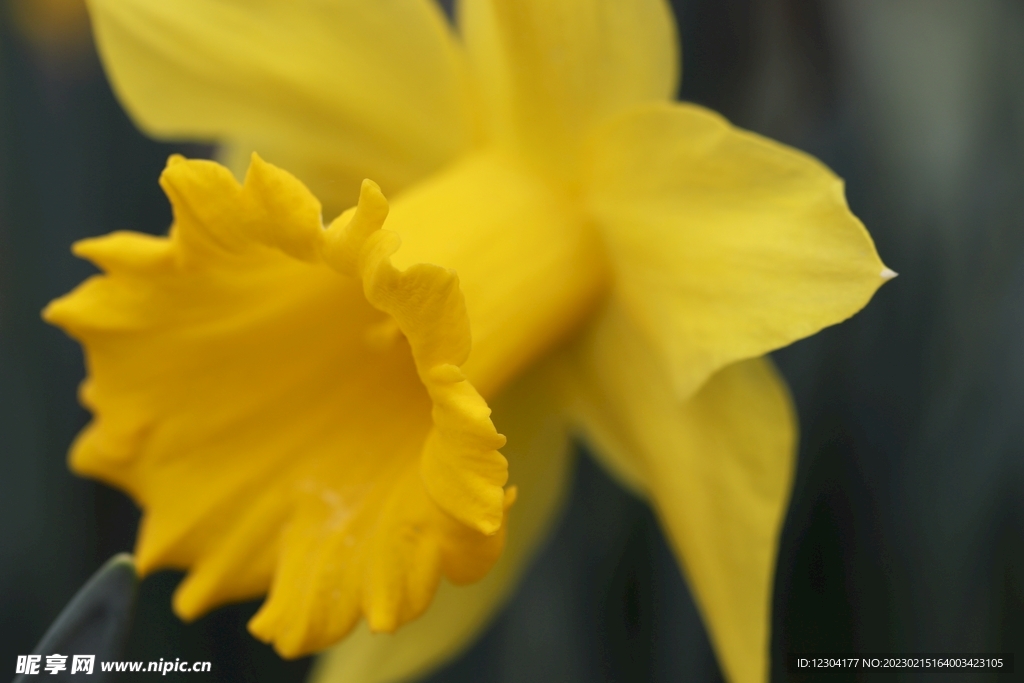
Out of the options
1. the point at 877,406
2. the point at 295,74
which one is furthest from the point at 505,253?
the point at 877,406

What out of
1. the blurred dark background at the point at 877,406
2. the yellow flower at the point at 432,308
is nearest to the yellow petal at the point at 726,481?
the yellow flower at the point at 432,308

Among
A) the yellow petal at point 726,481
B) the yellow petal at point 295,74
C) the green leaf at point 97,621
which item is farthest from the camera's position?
the yellow petal at point 295,74

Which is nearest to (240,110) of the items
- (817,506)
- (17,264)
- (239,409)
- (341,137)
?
(341,137)

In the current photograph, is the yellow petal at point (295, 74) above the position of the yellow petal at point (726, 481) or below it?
above

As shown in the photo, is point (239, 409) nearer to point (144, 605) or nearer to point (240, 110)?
point (240, 110)

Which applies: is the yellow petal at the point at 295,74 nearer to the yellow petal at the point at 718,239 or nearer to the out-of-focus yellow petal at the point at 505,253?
the out-of-focus yellow petal at the point at 505,253

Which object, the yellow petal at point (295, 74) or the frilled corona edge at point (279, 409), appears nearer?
the frilled corona edge at point (279, 409)
